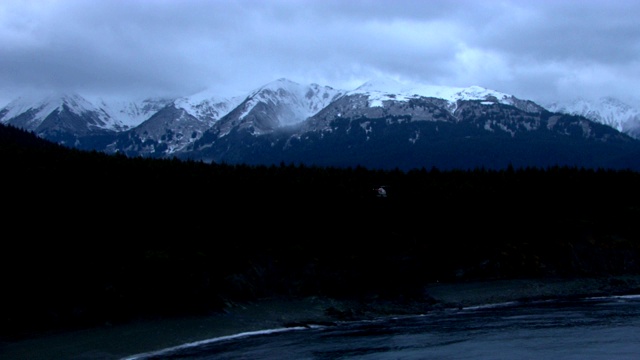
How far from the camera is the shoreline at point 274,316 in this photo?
62.3 metres

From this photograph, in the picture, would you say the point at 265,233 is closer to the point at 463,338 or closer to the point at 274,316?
the point at 274,316

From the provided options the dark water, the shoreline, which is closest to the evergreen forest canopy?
the shoreline

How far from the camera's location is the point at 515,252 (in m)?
104

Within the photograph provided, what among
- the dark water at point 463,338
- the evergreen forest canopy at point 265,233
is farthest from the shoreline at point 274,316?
the dark water at point 463,338

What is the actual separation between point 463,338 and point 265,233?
1608 inches

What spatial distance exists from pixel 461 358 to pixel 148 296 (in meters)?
40.4

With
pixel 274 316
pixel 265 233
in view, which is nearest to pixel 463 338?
pixel 274 316

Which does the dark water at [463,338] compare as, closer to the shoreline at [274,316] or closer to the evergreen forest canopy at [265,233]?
the shoreline at [274,316]

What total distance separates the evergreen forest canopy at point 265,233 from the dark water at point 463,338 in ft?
50.5

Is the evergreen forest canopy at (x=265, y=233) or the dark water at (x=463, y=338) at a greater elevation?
the evergreen forest canopy at (x=265, y=233)

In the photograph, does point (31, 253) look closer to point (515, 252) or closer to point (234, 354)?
point (234, 354)

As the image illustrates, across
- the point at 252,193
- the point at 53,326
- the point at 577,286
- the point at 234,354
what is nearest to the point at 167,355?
the point at 234,354

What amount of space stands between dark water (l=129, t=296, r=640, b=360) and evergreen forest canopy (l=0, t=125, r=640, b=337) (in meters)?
15.4

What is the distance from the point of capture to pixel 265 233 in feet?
312
